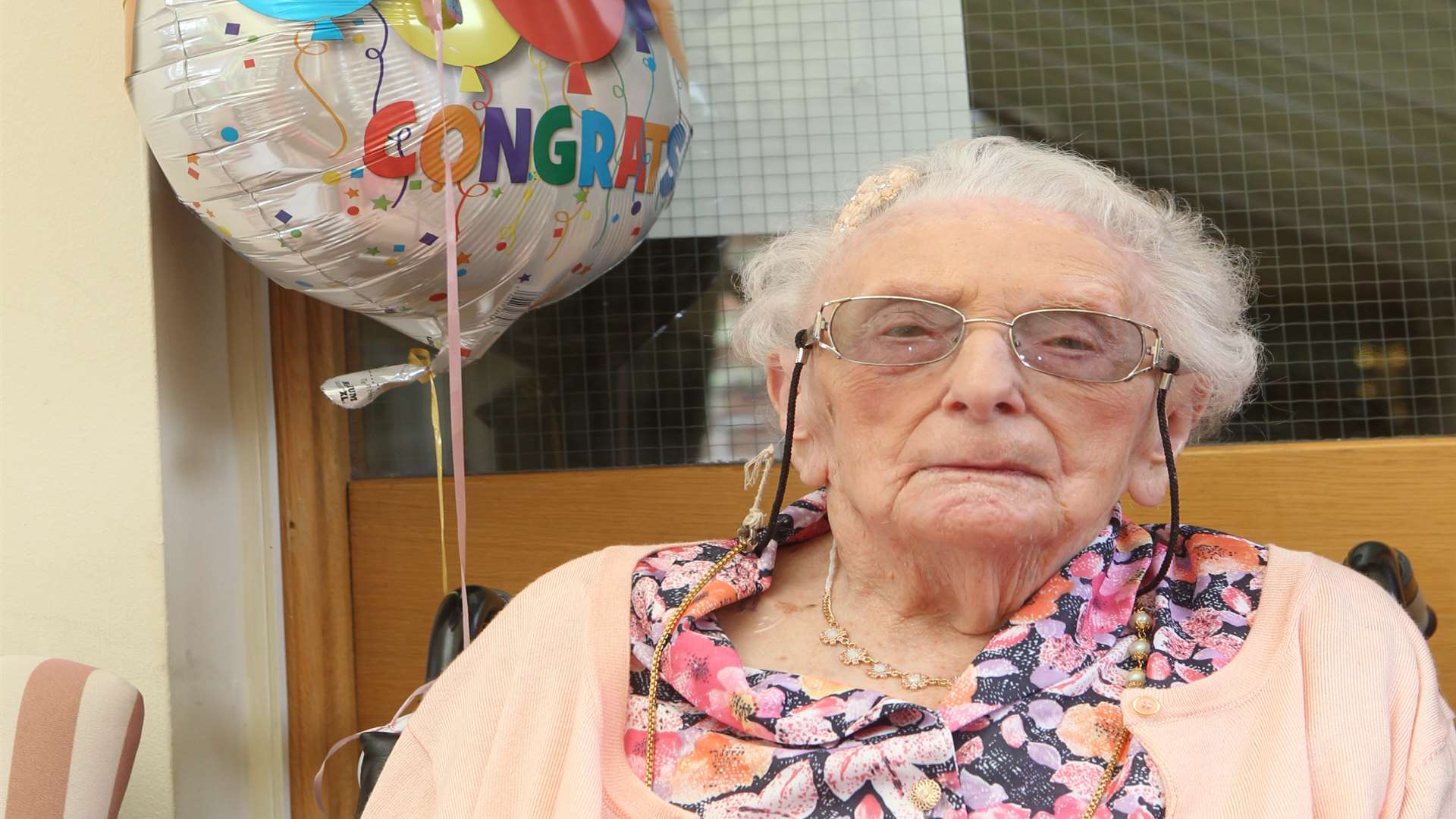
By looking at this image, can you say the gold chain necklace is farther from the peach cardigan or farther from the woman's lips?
the woman's lips

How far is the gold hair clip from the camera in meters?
1.44

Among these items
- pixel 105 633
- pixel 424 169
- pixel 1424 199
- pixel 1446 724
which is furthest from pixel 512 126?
pixel 1424 199

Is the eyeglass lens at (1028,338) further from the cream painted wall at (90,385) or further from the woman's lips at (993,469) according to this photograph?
the cream painted wall at (90,385)

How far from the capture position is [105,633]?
1812 mm

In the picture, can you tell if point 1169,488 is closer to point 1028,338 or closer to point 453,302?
point 1028,338

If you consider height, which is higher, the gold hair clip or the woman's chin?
the gold hair clip

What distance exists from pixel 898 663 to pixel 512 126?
78 centimetres

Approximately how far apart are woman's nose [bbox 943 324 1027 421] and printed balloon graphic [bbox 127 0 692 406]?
0.55 m

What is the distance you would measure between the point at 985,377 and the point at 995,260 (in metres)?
0.15

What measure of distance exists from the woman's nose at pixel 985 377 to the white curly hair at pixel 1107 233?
8.0 inches

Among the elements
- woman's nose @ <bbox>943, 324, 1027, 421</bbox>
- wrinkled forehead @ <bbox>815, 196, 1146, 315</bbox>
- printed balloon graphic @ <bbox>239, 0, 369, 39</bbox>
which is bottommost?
woman's nose @ <bbox>943, 324, 1027, 421</bbox>

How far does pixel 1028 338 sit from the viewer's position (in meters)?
1.27

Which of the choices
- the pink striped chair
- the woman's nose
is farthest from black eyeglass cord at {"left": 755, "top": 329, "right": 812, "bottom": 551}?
the pink striped chair

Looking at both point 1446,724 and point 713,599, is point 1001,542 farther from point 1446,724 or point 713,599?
point 1446,724
